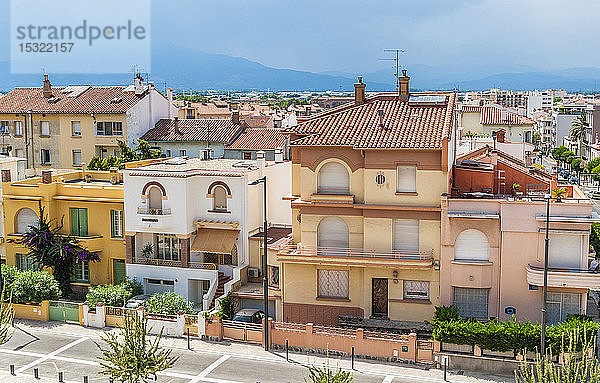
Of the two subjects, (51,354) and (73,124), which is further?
(73,124)

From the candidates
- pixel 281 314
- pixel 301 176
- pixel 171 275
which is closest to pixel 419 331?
pixel 281 314

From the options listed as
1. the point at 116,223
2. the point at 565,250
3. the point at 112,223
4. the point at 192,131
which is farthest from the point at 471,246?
the point at 192,131

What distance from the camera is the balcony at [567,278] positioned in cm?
3086

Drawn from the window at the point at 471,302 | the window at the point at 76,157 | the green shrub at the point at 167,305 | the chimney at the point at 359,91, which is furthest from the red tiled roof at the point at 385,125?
the window at the point at 76,157

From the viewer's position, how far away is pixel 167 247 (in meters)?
41.2

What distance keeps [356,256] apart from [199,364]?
28.8ft

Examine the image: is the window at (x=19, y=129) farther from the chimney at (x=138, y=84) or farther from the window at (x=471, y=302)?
the window at (x=471, y=302)

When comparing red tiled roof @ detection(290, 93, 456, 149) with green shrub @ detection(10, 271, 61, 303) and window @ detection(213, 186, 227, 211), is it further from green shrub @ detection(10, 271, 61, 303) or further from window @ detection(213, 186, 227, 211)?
green shrub @ detection(10, 271, 61, 303)

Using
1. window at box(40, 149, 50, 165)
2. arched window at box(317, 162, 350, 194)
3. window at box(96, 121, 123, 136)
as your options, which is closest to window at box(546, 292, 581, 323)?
arched window at box(317, 162, 350, 194)

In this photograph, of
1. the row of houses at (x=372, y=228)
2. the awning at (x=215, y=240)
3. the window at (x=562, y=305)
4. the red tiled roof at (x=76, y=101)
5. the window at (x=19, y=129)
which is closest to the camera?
the window at (x=562, y=305)

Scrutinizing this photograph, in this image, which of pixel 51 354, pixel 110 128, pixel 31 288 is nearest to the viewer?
pixel 51 354

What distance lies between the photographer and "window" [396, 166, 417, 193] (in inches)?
1321

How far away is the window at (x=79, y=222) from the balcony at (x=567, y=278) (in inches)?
990

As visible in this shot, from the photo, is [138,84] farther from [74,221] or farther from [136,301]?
[136,301]
